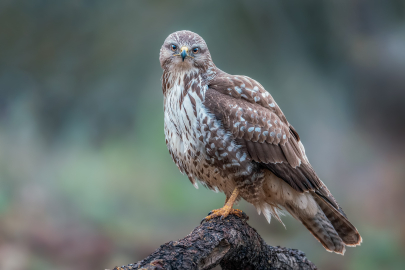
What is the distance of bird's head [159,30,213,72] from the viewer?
9.52 ft

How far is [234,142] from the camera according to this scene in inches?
108

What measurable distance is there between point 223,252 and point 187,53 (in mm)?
1434

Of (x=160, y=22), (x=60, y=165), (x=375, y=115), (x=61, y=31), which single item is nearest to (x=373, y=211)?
(x=375, y=115)

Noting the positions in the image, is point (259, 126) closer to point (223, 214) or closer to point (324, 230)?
point (223, 214)

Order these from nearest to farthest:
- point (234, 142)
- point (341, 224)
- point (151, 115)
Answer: point (234, 142)
point (341, 224)
point (151, 115)

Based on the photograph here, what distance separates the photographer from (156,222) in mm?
4445

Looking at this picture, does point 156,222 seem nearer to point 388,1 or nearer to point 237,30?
point 237,30

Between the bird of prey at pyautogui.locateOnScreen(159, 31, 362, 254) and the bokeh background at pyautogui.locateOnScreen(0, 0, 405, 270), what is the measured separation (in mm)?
1490

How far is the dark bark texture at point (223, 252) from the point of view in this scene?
209 centimetres

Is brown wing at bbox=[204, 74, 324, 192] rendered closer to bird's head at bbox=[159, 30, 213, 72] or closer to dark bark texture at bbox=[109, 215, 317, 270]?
bird's head at bbox=[159, 30, 213, 72]

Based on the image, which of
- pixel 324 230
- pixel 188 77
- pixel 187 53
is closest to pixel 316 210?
pixel 324 230

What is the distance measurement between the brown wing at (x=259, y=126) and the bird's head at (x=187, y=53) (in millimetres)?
197

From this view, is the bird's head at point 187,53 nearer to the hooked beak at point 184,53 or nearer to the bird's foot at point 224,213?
the hooked beak at point 184,53

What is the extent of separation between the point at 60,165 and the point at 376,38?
4178 millimetres
